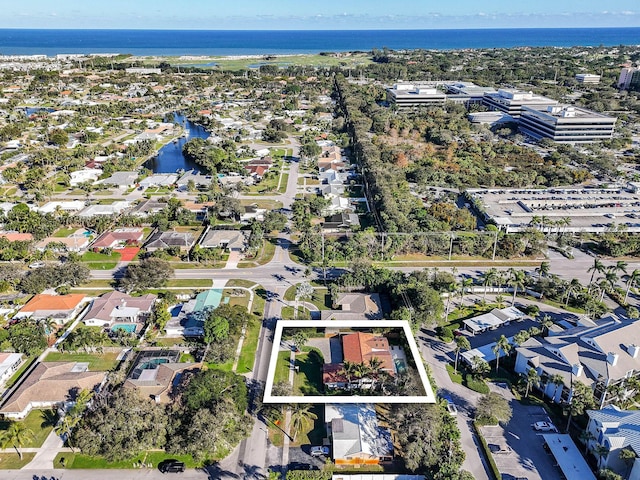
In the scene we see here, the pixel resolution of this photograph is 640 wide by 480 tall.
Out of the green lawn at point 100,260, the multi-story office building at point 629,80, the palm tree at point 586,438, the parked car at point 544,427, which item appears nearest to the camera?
the palm tree at point 586,438

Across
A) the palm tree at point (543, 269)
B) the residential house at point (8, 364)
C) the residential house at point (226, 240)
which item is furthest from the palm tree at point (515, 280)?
the residential house at point (8, 364)

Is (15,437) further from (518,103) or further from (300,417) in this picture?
(518,103)

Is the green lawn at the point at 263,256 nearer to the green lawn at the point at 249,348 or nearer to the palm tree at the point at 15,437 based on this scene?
the green lawn at the point at 249,348

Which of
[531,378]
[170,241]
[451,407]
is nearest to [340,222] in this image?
[170,241]

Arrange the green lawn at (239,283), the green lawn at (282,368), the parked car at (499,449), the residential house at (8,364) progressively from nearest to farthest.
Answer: the parked car at (499,449) → the green lawn at (282,368) → the residential house at (8,364) → the green lawn at (239,283)

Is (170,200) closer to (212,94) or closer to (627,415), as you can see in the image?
(627,415)

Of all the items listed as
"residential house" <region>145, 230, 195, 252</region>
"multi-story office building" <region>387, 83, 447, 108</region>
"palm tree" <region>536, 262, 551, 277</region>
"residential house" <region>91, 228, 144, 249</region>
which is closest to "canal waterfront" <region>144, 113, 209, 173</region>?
"residential house" <region>91, 228, 144, 249</region>
